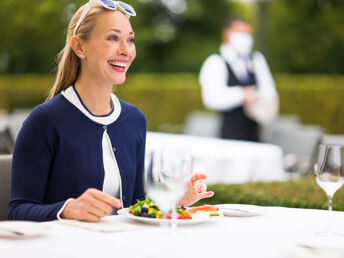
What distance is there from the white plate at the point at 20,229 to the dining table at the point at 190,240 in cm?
1

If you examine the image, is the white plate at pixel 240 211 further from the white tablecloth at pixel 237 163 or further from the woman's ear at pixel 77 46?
the white tablecloth at pixel 237 163

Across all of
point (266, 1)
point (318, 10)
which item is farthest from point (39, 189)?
point (318, 10)

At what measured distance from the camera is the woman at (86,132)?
8.35 ft

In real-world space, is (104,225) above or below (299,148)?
below

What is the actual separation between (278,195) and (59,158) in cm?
182

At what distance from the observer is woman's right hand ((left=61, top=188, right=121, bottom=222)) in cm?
213

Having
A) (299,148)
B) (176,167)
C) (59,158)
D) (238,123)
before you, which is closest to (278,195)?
(59,158)

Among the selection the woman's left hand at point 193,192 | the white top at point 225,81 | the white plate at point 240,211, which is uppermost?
the white top at point 225,81

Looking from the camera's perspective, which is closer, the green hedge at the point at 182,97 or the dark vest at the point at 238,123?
the dark vest at the point at 238,123

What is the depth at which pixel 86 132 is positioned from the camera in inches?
108

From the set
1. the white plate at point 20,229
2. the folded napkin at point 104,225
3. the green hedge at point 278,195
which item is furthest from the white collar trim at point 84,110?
the green hedge at point 278,195

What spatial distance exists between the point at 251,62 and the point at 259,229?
227 inches

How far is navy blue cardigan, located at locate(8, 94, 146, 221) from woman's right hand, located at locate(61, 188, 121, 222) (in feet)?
0.76

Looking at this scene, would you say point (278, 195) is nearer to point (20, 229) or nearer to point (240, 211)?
point (240, 211)
